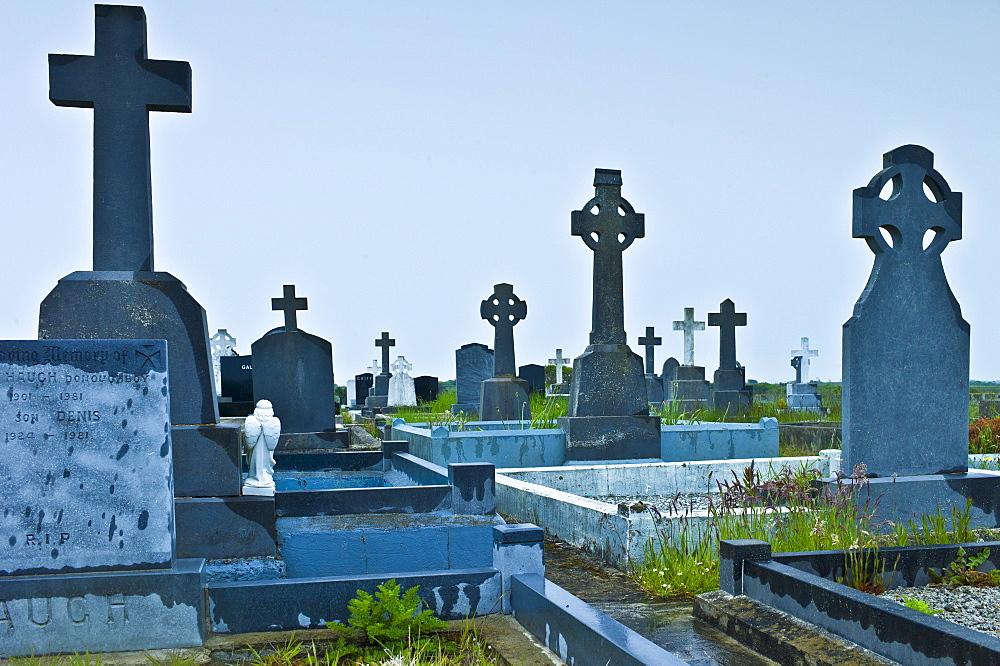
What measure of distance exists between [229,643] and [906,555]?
3.76m

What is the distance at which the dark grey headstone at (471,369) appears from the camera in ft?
76.3

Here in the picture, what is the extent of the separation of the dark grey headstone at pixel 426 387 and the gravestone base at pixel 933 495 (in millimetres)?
22867

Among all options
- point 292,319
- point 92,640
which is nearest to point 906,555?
point 92,640

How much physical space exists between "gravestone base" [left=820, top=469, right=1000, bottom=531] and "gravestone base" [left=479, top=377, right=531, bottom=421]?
32.6ft

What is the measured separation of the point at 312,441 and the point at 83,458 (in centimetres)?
631

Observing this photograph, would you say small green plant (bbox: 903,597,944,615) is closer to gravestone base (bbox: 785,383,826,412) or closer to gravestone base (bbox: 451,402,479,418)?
gravestone base (bbox: 451,402,479,418)

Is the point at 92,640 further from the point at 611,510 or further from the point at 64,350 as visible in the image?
the point at 611,510

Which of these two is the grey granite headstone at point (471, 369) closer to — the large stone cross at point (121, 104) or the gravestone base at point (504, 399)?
the gravestone base at point (504, 399)

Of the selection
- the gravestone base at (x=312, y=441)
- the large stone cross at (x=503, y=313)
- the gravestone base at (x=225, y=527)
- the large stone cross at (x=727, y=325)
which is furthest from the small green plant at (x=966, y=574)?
the large stone cross at (x=727, y=325)

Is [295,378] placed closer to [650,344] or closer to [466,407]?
[466,407]

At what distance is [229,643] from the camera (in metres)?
4.30

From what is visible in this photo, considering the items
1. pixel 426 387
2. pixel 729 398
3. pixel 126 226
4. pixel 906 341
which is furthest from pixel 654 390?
pixel 126 226

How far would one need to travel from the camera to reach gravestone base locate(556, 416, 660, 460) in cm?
1049

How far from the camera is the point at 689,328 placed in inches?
1035
